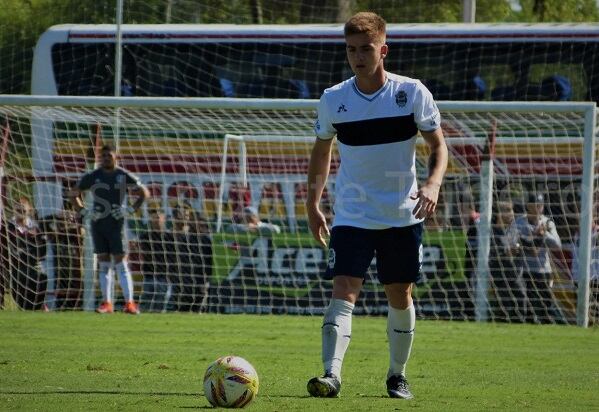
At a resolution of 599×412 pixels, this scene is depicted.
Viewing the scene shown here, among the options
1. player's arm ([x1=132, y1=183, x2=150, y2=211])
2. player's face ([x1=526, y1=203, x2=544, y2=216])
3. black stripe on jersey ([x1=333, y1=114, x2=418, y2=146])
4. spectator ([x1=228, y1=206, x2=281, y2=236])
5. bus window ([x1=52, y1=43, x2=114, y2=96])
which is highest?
black stripe on jersey ([x1=333, y1=114, x2=418, y2=146])

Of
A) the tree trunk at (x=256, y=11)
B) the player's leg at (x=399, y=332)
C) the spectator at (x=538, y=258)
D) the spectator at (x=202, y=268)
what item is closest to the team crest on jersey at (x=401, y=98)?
the player's leg at (x=399, y=332)

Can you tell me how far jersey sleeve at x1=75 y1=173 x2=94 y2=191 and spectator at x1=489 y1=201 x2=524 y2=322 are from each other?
5531 millimetres

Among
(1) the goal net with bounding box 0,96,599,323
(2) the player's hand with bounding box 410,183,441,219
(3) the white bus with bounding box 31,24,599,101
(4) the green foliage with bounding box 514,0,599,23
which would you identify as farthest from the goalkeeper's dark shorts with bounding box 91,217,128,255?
(4) the green foliage with bounding box 514,0,599,23

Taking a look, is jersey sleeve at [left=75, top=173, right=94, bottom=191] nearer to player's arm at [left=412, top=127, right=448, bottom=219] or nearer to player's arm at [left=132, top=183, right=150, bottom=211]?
player's arm at [left=132, top=183, right=150, bottom=211]

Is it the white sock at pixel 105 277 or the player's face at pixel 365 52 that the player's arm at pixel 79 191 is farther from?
the player's face at pixel 365 52

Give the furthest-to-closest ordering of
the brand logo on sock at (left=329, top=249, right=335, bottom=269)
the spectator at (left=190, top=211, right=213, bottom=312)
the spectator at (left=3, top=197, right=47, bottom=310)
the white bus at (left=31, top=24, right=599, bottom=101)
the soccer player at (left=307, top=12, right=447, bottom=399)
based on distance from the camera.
Answer: the white bus at (left=31, top=24, right=599, bottom=101), the spectator at (left=190, top=211, right=213, bottom=312), the spectator at (left=3, top=197, right=47, bottom=310), the brand logo on sock at (left=329, top=249, right=335, bottom=269), the soccer player at (left=307, top=12, right=447, bottom=399)

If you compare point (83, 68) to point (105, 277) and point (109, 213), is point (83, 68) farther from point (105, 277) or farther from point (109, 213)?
point (105, 277)

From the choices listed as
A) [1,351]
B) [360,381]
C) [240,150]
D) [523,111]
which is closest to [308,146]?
[240,150]

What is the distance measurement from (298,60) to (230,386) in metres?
13.6

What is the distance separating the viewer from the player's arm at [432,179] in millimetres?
6422

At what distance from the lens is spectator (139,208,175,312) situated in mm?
16844

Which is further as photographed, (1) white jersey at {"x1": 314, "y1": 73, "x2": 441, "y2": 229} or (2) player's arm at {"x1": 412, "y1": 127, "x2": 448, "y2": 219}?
(1) white jersey at {"x1": 314, "y1": 73, "x2": 441, "y2": 229}

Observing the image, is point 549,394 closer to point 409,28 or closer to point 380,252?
point 380,252

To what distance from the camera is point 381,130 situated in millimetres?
6812
